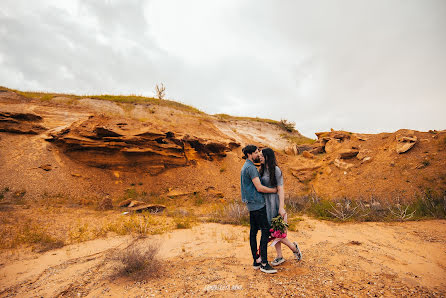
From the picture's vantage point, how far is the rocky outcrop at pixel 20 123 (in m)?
11.3

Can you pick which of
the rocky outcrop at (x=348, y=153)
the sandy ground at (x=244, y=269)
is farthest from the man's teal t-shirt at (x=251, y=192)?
the rocky outcrop at (x=348, y=153)

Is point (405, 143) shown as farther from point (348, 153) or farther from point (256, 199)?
point (256, 199)

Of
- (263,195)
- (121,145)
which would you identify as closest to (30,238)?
(263,195)

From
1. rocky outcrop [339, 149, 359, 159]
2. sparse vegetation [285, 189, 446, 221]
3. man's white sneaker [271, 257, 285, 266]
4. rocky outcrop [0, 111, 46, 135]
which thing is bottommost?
man's white sneaker [271, 257, 285, 266]

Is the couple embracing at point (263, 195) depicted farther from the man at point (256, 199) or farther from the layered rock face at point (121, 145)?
the layered rock face at point (121, 145)

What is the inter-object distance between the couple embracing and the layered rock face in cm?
1000

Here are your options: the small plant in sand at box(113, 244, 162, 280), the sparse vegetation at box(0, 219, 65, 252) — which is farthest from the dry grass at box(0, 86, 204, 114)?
the small plant in sand at box(113, 244, 162, 280)

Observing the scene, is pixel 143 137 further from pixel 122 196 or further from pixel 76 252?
pixel 76 252

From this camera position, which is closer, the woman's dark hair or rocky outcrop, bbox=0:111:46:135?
the woman's dark hair

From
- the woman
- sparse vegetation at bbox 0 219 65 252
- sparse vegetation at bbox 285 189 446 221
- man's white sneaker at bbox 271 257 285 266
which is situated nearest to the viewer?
the woman

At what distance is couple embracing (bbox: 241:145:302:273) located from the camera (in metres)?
3.11

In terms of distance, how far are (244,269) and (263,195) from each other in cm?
121

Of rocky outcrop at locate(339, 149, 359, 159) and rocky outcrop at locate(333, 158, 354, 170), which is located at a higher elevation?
rocky outcrop at locate(339, 149, 359, 159)

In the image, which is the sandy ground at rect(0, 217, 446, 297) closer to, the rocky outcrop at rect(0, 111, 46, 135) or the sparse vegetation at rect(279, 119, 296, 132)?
the rocky outcrop at rect(0, 111, 46, 135)
